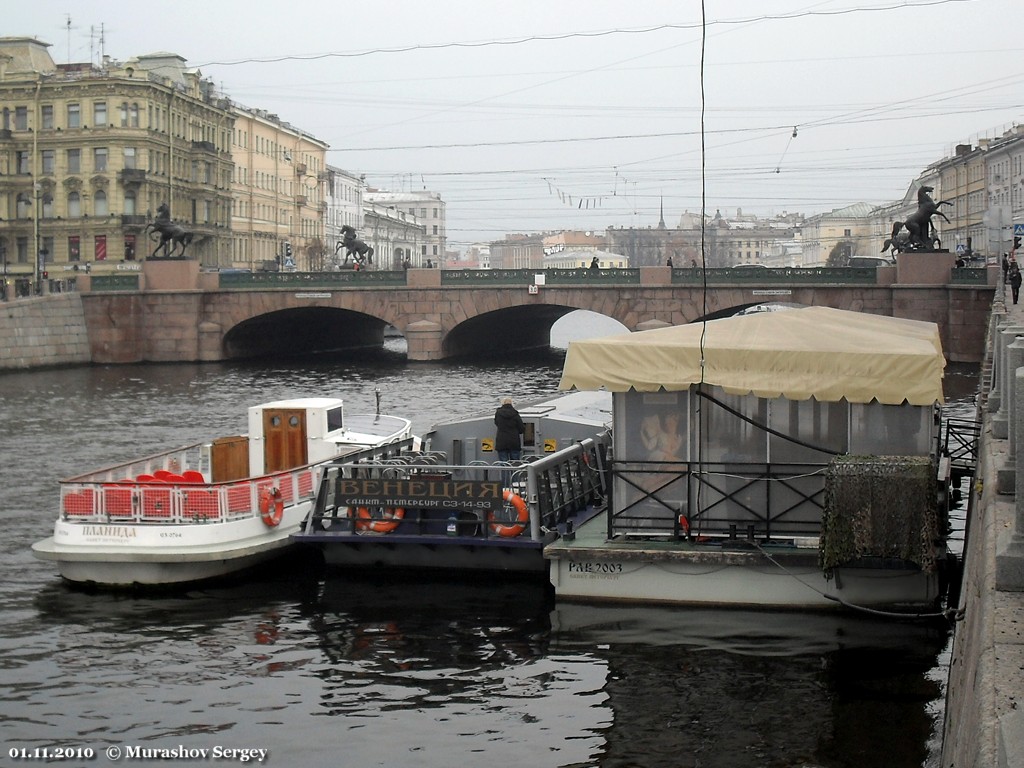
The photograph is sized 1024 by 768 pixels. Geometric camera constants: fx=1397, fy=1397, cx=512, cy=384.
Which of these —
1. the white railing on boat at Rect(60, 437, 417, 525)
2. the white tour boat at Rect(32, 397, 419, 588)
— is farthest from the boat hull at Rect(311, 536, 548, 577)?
the white railing on boat at Rect(60, 437, 417, 525)

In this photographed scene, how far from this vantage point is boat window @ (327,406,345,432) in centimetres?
1908

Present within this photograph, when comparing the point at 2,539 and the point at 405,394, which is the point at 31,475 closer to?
the point at 2,539

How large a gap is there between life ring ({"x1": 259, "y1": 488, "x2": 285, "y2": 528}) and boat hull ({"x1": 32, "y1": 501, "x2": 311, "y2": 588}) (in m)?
0.31

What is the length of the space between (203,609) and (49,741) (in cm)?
414

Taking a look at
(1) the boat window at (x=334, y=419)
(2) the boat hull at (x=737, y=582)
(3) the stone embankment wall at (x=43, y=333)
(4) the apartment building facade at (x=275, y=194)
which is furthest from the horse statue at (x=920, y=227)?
(4) the apartment building facade at (x=275, y=194)

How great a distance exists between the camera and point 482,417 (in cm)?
1862

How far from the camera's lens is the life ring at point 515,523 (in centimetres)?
1438

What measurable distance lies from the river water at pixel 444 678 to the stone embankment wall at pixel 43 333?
1324 inches

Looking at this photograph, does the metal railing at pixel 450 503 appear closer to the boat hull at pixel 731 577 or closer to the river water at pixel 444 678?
the river water at pixel 444 678

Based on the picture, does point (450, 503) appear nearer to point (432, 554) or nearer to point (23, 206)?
point (432, 554)

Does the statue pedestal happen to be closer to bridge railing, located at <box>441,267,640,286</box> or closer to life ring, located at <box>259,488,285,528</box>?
bridge railing, located at <box>441,267,640,286</box>

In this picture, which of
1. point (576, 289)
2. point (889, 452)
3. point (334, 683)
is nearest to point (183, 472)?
point (334, 683)

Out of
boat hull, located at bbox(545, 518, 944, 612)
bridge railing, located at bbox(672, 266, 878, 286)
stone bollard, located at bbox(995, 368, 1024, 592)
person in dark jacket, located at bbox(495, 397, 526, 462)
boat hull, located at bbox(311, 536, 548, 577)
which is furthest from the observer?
bridge railing, located at bbox(672, 266, 878, 286)

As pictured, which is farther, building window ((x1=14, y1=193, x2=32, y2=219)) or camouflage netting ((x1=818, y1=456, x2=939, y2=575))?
building window ((x1=14, y1=193, x2=32, y2=219))
